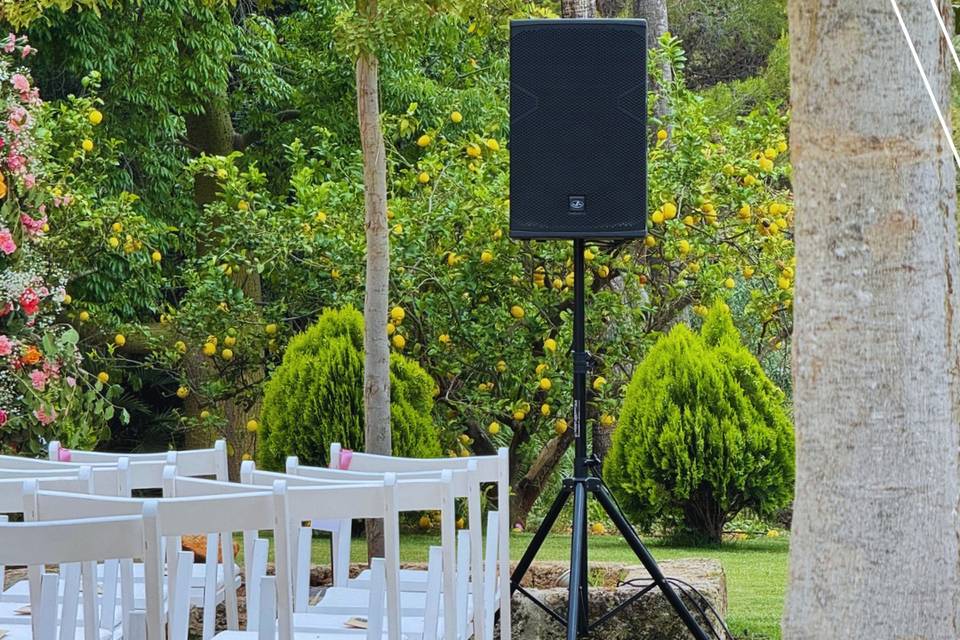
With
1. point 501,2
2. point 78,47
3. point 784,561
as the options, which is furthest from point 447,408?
point 78,47

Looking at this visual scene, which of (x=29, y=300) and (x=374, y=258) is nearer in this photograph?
(x=374, y=258)

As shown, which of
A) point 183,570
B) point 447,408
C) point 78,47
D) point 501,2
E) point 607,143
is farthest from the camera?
point 78,47

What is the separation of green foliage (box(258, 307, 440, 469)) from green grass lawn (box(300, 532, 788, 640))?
542 millimetres

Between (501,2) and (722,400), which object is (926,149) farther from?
(722,400)

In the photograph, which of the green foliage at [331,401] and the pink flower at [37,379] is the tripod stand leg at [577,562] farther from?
the pink flower at [37,379]

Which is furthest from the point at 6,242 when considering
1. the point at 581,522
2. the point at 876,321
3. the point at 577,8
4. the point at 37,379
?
the point at 876,321

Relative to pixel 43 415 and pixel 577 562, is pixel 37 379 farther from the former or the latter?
pixel 577 562

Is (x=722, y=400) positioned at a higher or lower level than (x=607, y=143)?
lower

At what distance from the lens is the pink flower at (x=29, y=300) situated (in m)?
6.10

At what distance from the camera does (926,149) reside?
10.3 feet

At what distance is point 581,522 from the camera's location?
427 cm

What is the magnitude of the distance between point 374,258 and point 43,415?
211cm

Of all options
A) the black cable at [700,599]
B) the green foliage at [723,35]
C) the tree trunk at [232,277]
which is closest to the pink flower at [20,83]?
the tree trunk at [232,277]

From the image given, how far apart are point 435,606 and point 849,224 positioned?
1.33 meters
